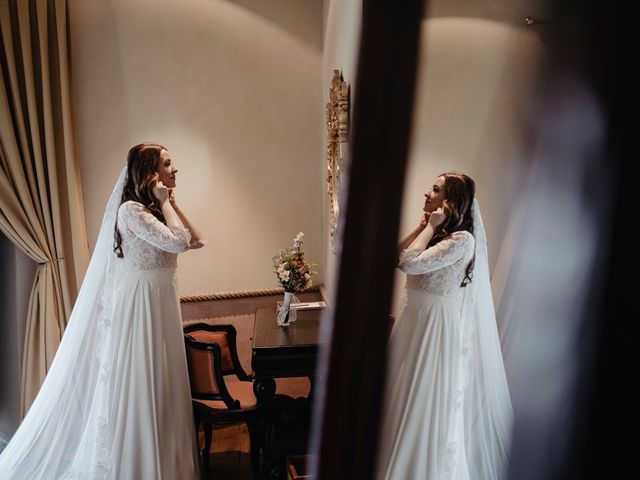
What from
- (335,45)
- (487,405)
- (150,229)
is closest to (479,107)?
(487,405)

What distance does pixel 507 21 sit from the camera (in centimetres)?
17

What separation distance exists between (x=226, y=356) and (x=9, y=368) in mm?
1112

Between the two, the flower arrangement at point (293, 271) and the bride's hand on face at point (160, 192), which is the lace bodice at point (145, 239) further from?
the flower arrangement at point (293, 271)

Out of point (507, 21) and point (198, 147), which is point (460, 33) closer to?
point (507, 21)

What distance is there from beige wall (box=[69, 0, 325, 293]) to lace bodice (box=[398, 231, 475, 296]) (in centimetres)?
264

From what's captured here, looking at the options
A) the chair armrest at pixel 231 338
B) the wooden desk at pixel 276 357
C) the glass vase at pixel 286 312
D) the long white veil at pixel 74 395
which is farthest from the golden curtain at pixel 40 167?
the glass vase at pixel 286 312

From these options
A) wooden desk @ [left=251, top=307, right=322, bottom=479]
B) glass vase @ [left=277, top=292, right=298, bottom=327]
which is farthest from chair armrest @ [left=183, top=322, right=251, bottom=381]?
glass vase @ [left=277, top=292, right=298, bottom=327]

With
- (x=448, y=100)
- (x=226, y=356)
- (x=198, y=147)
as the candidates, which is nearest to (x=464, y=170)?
(x=448, y=100)

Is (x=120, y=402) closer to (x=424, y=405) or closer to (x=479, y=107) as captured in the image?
(x=424, y=405)

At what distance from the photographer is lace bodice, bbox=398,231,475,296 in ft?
1.13

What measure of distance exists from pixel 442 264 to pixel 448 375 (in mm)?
142

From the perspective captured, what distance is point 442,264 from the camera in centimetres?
47

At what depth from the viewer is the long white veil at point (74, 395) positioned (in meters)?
2.07

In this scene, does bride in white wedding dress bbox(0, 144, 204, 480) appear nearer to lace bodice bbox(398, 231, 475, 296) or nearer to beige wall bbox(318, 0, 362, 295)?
beige wall bbox(318, 0, 362, 295)
